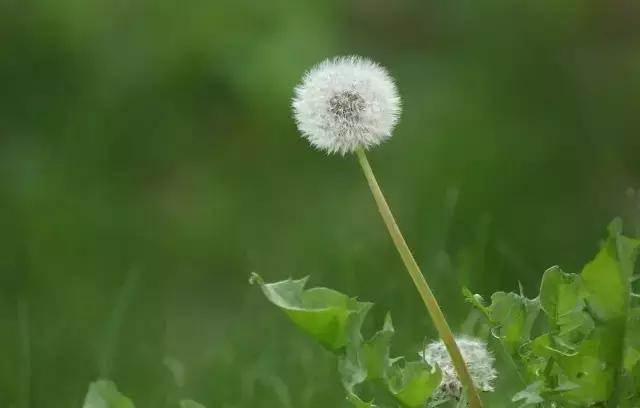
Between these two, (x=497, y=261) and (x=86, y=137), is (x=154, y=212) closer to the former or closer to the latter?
(x=86, y=137)

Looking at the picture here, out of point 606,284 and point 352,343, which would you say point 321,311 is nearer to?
point 352,343

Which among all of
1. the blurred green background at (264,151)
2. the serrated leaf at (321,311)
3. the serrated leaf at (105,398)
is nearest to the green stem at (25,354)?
the blurred green background at (264,151)

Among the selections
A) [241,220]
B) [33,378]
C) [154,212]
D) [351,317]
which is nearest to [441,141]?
[241,220]

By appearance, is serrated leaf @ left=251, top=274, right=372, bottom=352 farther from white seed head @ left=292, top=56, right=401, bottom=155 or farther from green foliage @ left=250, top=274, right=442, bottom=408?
white seed head @ left=292, top=56, right=401, bottom=155

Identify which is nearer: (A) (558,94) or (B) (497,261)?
(B) (497,261)

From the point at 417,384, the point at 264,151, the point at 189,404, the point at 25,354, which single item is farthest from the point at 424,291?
the point at 264,151

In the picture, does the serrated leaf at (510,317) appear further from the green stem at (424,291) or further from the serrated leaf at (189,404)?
the serrated leaf at (189,404)

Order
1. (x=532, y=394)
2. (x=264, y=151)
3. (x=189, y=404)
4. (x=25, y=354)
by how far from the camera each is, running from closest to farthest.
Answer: (x=532, y=394)
(x=189, y=404)
(x=25, y=354)
(x=264, y=151)
